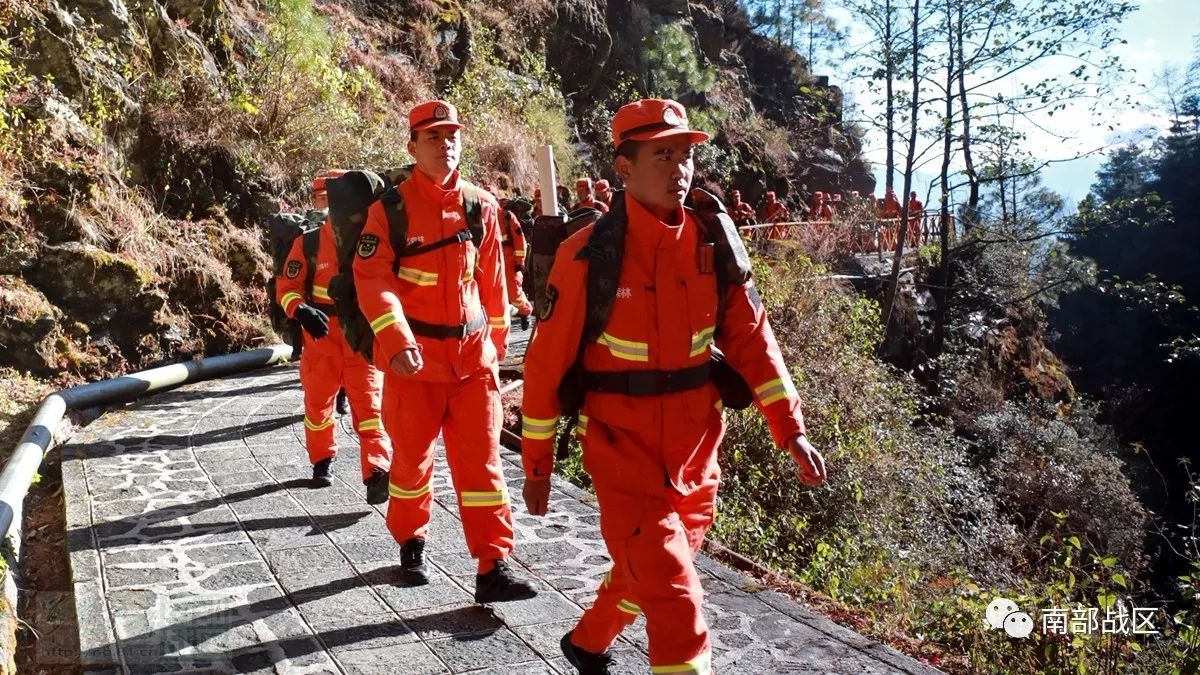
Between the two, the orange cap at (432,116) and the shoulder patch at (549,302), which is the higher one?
the orange cap at (432,116)

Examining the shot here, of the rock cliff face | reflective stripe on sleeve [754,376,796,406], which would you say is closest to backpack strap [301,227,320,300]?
the rock cliff face

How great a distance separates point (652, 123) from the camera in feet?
9.74

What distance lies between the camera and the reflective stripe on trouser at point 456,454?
413 centimetres

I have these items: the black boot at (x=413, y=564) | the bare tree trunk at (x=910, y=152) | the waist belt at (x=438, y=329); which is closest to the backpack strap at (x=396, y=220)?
the waist belt at (x=438, y=329)

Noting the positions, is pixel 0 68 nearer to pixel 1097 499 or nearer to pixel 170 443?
pixel 170 443

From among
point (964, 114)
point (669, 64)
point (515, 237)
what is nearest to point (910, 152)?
point (964, 114)

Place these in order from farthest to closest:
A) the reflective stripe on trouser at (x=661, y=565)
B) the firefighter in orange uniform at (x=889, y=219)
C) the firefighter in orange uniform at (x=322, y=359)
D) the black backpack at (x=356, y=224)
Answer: the firefighter in orange uniform at (x=889, y=219) < the firefighter in orange uniform at (x=322, y=359) < the black backpack at (x=356, y=224) < the reflective stripe on trouser at (x=661, y=565)

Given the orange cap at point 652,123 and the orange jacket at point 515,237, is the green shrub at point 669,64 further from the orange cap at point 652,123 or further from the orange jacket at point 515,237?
the orange cap at point 652,123

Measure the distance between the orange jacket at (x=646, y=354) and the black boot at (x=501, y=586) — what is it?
44.1 inches

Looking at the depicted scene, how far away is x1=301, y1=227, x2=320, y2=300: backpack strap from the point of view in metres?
6.39

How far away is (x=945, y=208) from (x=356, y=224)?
61.3 ft

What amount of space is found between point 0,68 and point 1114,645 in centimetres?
953

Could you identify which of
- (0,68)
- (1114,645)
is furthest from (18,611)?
(0,68)

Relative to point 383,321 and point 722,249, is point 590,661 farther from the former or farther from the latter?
point 383,321
